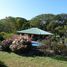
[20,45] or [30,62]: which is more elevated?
[20,45]

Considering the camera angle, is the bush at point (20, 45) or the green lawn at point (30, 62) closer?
the green lawn at point (30, 62)

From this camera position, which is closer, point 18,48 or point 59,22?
point 18,48

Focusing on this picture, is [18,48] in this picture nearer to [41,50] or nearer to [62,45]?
[41,50]

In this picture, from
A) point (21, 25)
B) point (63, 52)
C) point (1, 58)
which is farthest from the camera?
point (21, 25)

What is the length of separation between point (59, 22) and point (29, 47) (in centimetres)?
4684

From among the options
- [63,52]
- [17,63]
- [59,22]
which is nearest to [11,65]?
[17,63]

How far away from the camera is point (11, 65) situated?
1292 cm

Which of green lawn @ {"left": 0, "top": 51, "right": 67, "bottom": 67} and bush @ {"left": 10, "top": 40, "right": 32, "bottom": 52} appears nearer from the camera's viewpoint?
green lawn @ {"left": 0, "top": 51, "right": 67, "bottom": 67}

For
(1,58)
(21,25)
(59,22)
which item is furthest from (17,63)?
(59,22)

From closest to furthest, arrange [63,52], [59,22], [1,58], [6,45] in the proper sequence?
[1,58]
[63,52]
[6,45]
[59,22]

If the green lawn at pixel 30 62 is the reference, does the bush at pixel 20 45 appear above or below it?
above

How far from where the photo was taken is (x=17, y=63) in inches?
530

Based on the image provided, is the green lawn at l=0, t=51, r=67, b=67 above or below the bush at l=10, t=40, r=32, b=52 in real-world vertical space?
below

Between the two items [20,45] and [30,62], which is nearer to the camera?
[30,62]
